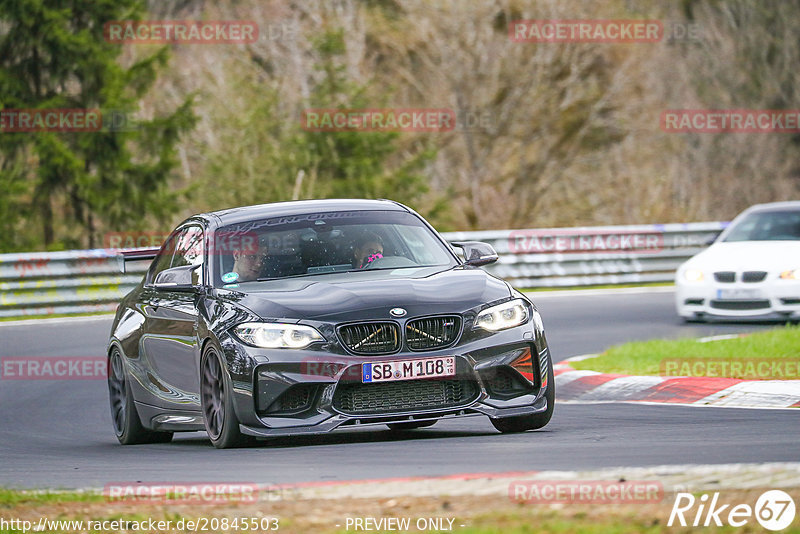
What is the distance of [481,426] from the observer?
1027cm

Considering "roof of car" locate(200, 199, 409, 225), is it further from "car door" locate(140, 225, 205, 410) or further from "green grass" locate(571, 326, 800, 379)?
"green grass" locate(571, 326, 800, 379)

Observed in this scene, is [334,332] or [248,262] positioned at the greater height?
[248,262]

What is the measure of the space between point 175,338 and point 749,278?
9653 mm

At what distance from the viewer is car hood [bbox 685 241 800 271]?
17.6 metres

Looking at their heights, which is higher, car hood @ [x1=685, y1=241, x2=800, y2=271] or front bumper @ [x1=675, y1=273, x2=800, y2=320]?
car hood @ [x1=685, y1=241, x2=800, y2=271]

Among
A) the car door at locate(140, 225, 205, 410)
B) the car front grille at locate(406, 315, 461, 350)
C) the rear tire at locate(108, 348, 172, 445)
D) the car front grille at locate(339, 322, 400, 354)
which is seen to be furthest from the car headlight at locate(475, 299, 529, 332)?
the rear tire at locate(108, 348, 172, 445)

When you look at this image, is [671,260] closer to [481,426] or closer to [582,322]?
[582,322]

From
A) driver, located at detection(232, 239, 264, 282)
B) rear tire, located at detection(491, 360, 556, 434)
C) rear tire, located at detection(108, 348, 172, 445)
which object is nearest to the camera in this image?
rear tire, located at detection(491, 360, 556, 434)

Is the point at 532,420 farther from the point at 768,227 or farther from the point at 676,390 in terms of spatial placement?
the point at 768,227

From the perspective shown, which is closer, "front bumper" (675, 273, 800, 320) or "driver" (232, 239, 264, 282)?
"driver" (232, 239, 264, 282)

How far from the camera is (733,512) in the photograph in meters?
5.52

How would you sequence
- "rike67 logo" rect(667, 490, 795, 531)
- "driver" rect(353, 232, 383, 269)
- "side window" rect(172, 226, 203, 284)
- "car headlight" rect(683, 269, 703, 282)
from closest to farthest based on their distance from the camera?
"rike67 logo" rect(667, 490, 795, 531), "driver" rect(353, 232, 383, 269), "side window" rect(172, 226, 203, 284), "car headlight" rect(683, 269, 703, 282)

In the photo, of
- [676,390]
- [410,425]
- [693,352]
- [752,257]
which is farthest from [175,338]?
[752,257]

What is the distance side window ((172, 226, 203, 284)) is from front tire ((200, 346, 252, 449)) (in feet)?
2.65
